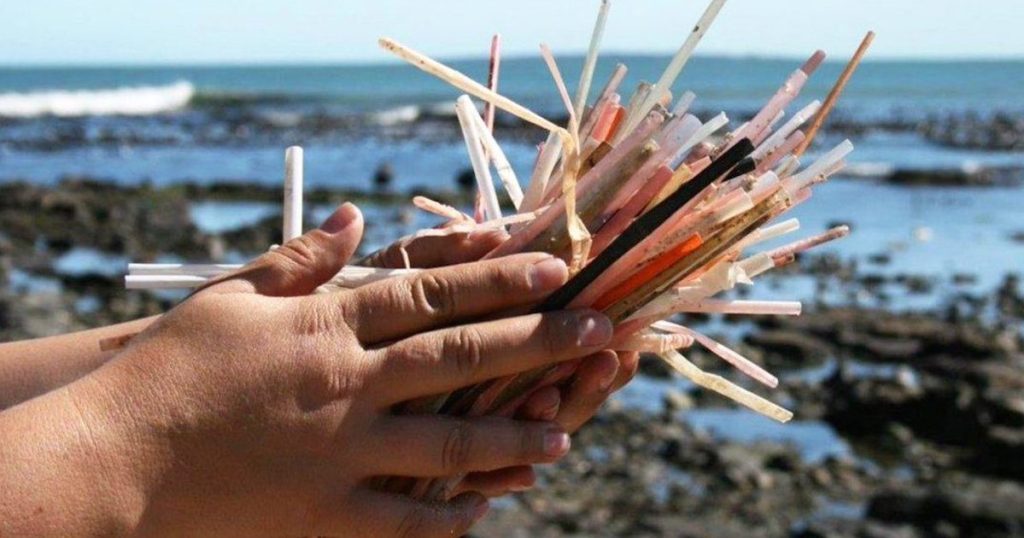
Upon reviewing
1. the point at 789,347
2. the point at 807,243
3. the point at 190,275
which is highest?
the point at 807,243

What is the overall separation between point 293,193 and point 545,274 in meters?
0.43

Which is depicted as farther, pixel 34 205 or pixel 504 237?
pixel 34 205

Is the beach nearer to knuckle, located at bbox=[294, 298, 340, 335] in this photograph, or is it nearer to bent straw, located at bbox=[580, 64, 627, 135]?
bent straw, located at bbox=[580, 64, 627, 135]

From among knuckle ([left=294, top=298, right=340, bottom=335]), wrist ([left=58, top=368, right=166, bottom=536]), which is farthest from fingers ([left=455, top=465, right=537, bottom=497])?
wrist ([left=58, top=368, right=166, bottom=536])

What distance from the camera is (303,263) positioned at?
162cm

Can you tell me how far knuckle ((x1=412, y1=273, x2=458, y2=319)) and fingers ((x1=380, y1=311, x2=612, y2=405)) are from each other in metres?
0.03

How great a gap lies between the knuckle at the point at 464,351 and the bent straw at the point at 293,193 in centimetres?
34

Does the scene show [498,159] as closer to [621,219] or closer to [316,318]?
[621,219]

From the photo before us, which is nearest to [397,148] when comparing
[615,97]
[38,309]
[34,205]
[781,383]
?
[34,205]

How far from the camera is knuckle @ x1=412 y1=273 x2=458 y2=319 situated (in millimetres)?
1544

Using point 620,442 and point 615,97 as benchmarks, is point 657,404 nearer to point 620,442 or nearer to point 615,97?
point 620,442

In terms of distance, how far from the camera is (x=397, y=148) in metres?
32.0

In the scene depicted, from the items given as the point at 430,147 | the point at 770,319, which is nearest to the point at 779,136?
the point at 770,319

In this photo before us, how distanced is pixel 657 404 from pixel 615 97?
7.08 m
